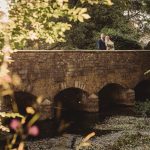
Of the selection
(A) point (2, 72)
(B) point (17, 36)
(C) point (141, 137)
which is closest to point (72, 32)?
(C) point (141, 137)

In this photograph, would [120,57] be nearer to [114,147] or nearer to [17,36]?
[114,147]

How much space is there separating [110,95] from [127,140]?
943 cm

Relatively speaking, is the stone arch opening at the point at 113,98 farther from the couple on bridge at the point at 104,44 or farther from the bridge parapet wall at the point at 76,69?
the couple on bridge at the point at 104,44

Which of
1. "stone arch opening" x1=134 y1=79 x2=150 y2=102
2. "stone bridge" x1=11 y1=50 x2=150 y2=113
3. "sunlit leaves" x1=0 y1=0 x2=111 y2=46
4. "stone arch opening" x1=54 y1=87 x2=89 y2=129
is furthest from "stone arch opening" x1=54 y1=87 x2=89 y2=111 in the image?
"sunlit leaves" x1=0 y1=0 x2=111 y2=46

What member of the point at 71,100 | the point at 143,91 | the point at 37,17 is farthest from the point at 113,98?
the point at 37,17

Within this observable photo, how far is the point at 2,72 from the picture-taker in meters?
2.53

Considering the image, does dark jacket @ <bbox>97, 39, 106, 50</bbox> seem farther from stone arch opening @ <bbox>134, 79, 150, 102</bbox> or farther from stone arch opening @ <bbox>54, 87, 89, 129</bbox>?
stone arch opening @ <bbox>134, 79, 150, 102</bbox>

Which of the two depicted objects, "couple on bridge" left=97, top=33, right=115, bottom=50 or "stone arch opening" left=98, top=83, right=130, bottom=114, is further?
"couple on bridge" left=97, top=33, right=115, bottom=50

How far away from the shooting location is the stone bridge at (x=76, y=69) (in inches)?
632

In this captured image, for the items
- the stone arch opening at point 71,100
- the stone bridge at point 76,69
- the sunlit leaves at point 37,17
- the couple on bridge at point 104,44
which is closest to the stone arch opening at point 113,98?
the stone bridge at point 76,69

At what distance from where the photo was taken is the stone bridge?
16.1m

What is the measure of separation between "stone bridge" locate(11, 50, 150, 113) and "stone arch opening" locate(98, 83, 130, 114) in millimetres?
561

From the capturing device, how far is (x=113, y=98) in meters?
20.6

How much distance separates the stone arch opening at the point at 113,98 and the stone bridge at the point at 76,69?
56 centimetres
